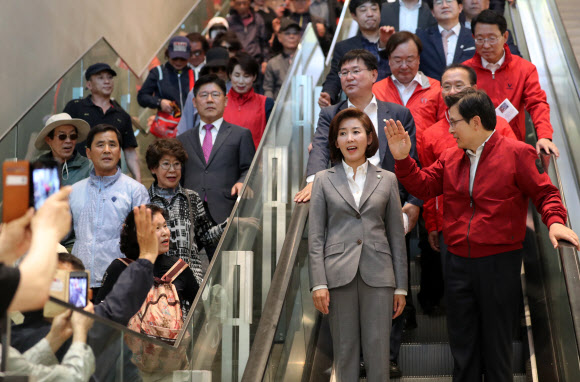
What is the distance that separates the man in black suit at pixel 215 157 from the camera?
20.1ft

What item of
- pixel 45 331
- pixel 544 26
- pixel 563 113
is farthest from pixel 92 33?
pixel 45 331

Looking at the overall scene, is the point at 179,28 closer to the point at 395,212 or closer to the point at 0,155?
the point at 0,155

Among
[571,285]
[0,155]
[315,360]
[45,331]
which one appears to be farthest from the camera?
[0,155]

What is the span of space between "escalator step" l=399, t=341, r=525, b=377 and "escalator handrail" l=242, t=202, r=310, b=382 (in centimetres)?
97

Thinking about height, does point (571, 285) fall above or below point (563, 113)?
below

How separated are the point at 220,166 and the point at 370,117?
139cm

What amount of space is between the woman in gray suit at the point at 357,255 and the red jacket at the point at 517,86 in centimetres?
182

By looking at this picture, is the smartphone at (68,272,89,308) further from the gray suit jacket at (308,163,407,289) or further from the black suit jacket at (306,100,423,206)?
the black suit jacket at (306,100,423,206)

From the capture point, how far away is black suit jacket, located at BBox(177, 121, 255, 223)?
612 centimetres

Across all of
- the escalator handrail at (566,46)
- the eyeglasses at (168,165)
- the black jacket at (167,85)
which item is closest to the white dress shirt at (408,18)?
the escalator handrail at (566,46)

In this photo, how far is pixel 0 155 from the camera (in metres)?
6.18

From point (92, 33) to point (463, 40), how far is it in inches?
215

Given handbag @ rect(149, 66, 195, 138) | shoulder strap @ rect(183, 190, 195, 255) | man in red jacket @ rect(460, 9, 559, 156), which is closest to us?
shoulder strap @ rect(183, 190, 195, 255)

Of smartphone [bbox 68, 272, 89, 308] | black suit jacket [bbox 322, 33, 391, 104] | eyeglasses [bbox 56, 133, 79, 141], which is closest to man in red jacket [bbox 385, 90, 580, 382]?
smartphone [bbox 68, 272, 89, 308]
